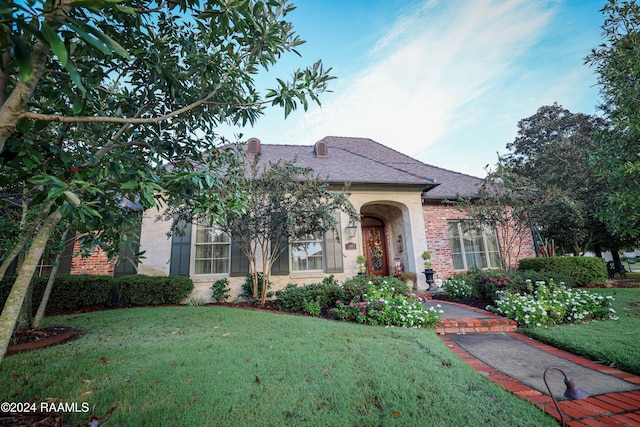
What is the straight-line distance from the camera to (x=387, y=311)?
4.74 meters

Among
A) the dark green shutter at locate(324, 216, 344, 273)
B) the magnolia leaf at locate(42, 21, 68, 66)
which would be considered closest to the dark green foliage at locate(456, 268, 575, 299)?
the dark green shutter at locate(324, 216, 344, 273)

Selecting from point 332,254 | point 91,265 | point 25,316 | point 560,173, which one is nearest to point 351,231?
point 332,254

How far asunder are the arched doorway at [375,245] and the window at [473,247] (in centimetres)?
258

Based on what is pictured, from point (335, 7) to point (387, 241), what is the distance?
8.37m

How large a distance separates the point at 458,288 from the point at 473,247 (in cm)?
349

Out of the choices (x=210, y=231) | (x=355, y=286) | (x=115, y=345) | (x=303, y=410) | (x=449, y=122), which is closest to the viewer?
(x=303, y=410)

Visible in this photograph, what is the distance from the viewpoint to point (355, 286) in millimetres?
5637

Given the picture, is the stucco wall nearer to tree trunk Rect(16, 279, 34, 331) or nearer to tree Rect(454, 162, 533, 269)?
tree trunk Rect(16, 279, 34, 331)

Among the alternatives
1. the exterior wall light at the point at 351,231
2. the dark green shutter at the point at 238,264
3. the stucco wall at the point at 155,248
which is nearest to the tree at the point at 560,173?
the exterior wall light at the point at 351,231

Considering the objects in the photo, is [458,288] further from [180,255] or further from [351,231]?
[180,255]

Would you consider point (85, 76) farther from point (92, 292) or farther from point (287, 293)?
point (92, 292)

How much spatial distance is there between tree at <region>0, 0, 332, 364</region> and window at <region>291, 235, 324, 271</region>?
18.3ft

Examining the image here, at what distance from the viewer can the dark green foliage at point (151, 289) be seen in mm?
6695

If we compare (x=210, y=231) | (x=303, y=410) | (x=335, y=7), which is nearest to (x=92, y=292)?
(x=210, y=231)
